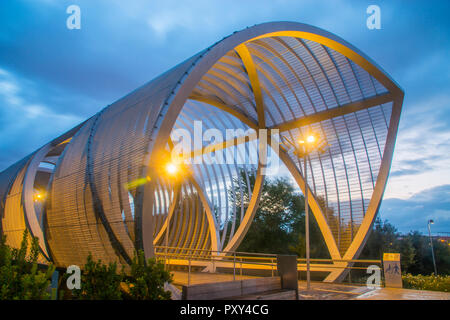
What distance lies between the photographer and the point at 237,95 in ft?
76.2

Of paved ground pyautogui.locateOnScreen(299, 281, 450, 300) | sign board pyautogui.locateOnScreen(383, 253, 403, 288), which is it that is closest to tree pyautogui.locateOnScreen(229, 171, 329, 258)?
sign board pyautogui.locateOnScreen(383, 253, 403, 288)

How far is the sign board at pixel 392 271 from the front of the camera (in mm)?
14398

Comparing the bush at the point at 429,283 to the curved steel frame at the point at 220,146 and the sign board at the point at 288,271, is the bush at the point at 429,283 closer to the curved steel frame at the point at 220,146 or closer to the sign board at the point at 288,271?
the curved steel frame at the point at 220,146

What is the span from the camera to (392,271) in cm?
1450

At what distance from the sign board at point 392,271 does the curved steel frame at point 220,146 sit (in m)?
5.07

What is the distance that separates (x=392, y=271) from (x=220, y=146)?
54.0 feet

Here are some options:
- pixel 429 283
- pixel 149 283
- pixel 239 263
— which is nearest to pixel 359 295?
pixel 429 283

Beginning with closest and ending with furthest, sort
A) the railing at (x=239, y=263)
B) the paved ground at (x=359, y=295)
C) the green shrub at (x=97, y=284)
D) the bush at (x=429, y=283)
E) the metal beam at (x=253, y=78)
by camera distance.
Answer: the green shrub at (x=97, y=284)
the paved ground at (x=359, y=295)
the railing at (x=239, y=263)
the bush at (x=429, y=283)
the metal beam at (x=253, y=78)

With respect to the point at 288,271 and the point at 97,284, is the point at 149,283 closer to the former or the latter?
the point at 97,284

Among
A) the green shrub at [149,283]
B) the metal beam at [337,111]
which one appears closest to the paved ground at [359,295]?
the green shrub at [149,283]

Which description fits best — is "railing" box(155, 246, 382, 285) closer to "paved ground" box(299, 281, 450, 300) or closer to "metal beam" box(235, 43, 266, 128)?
"paved ground" box(299, 281, 450, 300)

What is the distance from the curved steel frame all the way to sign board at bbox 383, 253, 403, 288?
507cm
